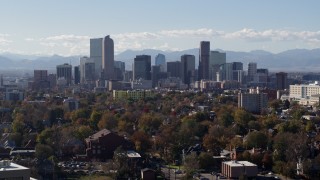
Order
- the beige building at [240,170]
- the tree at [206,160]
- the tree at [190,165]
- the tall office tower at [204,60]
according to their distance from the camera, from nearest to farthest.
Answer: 1. the tree at [190,165]
2. the beige building at [240,170]
3. the tree at [206,160]
4. the tall office tower at [204,60]

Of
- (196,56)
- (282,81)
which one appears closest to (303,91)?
(282,81)

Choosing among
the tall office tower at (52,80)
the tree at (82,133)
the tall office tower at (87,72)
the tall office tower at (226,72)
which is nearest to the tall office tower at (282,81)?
the tall office tower at (226,72)

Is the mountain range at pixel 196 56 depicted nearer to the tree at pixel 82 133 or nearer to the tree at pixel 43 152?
the tree at pixel 82 133

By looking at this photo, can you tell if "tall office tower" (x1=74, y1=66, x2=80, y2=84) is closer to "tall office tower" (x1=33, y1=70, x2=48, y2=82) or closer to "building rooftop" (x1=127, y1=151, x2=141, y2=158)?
"tall office tower" (x1=33, y1=70, x2=48, y2=82)

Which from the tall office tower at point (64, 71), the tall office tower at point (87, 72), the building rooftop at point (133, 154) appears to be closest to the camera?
the building rooftop at point (133, 154)

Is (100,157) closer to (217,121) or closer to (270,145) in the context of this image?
→ (270,145)

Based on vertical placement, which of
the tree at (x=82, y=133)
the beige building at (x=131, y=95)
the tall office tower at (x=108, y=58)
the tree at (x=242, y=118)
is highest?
the tall office tower at (x=108, y=58)

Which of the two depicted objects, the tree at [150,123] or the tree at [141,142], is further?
the tree at [150,123]

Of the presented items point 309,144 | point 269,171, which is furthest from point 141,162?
point 309,144

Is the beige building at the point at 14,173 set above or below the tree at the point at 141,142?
above
